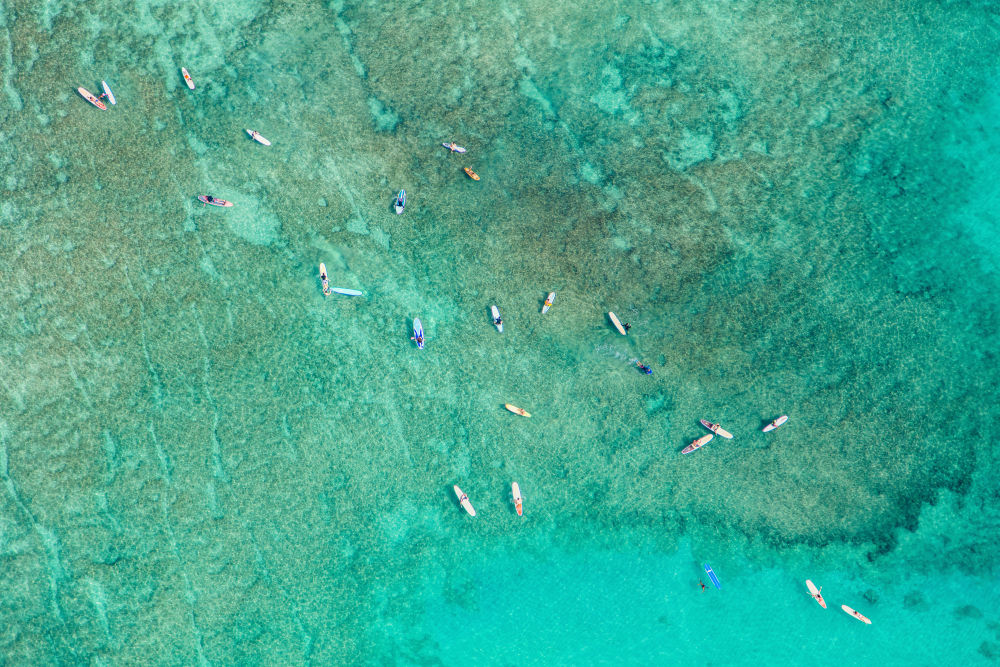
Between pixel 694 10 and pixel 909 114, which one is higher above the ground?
pixel 694 10

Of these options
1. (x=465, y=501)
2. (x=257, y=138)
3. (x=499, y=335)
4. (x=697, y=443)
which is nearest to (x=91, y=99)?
(x=257, y=138)

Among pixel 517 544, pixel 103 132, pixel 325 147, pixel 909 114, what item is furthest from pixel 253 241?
pixel 909 114

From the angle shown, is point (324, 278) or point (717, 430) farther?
point (324, 278)

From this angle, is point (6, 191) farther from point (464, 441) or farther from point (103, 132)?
point (464, 441)

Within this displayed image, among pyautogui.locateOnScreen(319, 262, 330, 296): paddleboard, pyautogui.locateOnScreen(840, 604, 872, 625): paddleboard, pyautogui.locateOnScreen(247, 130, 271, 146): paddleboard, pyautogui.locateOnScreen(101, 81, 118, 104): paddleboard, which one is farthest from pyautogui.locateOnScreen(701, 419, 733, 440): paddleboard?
pyautogui.locateOnScreen(101, 81, 118, 104): paddleboard

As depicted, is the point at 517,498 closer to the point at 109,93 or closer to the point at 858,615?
the point at 858,615

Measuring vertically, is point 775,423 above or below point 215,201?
below

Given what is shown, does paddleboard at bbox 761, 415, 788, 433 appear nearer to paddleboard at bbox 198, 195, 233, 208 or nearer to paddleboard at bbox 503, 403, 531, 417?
paddleboard at bbox 503, 403, 531, 417

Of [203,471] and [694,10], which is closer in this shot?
[203,471]
